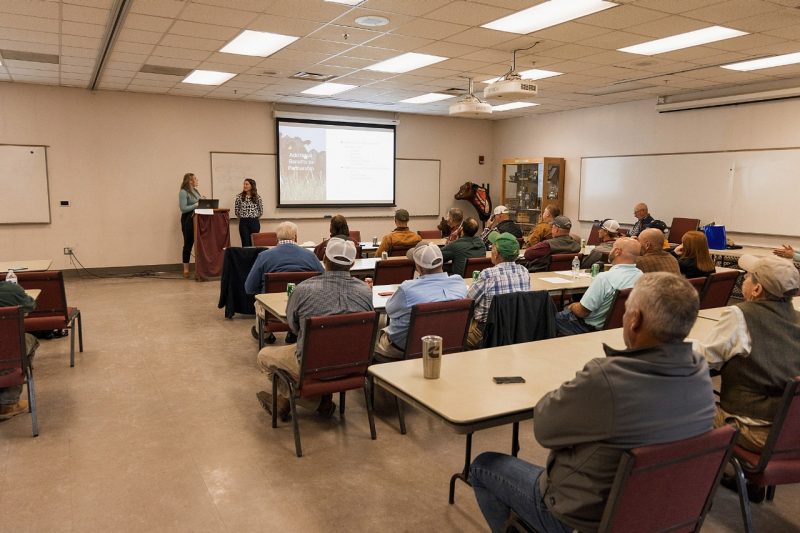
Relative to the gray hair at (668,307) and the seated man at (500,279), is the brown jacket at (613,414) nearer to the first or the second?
the gray hair at (668,307)

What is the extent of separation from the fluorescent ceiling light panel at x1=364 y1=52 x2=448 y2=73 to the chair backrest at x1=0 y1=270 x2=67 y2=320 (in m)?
4.32

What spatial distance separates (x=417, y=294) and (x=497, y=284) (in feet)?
1.80

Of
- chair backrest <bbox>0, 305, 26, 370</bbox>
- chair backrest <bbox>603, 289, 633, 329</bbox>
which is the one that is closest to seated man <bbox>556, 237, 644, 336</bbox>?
chair backrest <bbox>603, 289, 633, 329</bbox>

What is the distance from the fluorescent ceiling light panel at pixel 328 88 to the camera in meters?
8.78

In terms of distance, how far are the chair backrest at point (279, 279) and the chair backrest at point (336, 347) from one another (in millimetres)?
1622

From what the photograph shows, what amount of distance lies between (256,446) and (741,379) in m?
2.52

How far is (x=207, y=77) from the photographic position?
320 inches

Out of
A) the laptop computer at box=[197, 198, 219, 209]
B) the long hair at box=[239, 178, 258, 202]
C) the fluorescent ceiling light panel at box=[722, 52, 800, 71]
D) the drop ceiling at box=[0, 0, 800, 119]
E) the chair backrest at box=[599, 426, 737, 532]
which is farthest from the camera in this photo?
the long hair at box=[239, 178, 258, 202]

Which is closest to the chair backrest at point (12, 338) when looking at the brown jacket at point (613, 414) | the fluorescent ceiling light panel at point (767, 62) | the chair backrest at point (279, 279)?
the chair backrest at point (279, 279)

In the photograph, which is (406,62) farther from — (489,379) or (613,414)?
(613,414)

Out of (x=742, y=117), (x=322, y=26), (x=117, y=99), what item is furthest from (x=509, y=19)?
(x=117, y=99)

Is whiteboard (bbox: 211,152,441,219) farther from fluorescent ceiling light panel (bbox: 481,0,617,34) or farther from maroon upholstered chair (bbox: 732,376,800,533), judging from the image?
maroon upholstered chair (bbox: 732,376,800,533)

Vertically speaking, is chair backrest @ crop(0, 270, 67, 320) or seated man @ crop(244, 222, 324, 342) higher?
seated man @ crop(244, 222, 324, 342)

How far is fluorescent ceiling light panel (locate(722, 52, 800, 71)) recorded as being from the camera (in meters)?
6.70
